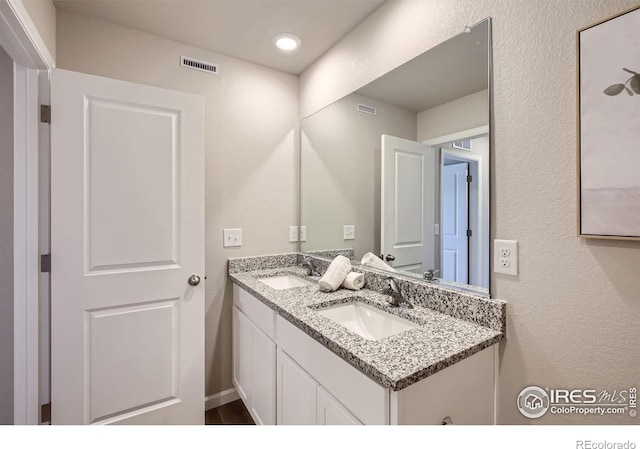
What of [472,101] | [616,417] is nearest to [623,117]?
[472,101]

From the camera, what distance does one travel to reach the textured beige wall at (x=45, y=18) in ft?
4.11

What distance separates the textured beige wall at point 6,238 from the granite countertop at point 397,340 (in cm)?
133

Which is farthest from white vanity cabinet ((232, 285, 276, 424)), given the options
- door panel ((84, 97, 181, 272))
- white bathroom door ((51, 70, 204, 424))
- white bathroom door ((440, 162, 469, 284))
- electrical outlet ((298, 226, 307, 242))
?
white bathroom door ((440, 162, 469, 284))

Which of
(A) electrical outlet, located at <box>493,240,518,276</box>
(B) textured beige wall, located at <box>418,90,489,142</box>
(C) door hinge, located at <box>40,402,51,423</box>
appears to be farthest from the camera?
(C) door hinge, located at <box>40,402,51,423</box>

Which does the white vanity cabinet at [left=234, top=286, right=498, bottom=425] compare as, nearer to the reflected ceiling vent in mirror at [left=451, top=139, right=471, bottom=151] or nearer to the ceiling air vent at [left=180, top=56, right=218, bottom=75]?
the reflected ceiling vent in mirror at [left=451, top=139, right=471, bottom=151]

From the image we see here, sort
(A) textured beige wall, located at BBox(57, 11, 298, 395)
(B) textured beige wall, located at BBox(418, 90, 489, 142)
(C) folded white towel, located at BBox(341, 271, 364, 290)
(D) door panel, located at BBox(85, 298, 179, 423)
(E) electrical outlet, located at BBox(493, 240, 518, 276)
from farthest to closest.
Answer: (A) textured beige wall, located at BBox(57, 11, 298, 395), (C) folded white towel, located at BBox(341, 271, 364, 290), (D) door panel, located at BBox(85, 298, 179, 423), (B) textured beige wall, located at BBox(418, 90, 489, 142), (E) electrical outlet, located at BBox(493, 240, 518, 276)

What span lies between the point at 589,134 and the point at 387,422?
3.34 feet

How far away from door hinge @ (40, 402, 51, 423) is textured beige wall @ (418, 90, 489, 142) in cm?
219

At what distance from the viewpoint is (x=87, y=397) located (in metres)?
1.53

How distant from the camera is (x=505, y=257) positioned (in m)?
1.12

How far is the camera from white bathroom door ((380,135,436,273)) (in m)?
1.44

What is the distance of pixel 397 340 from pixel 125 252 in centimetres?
142

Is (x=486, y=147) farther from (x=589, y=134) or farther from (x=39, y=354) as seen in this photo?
(x=39, y=354)

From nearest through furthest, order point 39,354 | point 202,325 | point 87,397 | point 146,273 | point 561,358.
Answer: point 561,358 < point 39,354 < point 87,397 < point 146,273 < point 202,325
